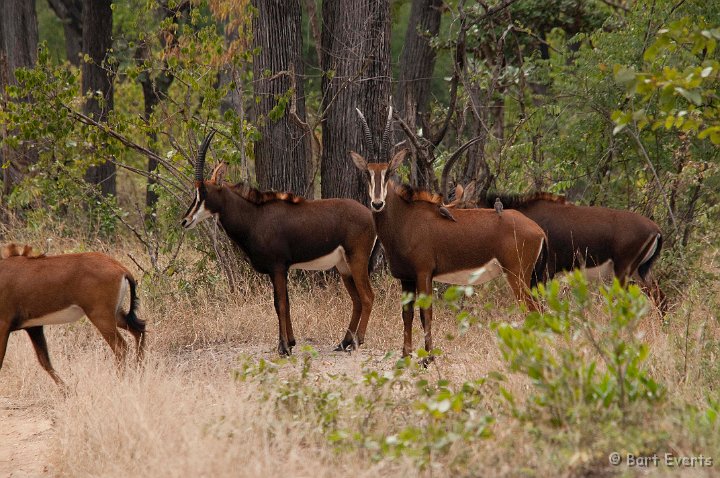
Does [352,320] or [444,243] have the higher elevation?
[444,243]

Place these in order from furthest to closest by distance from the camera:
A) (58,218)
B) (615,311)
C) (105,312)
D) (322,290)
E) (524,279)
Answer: (58,218) < (322,290) < (524,279) < (105,312) < (615,311)

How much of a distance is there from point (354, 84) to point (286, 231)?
2938 millimetres

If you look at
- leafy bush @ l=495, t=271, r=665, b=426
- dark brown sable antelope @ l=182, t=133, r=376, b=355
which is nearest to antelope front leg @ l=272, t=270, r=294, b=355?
dark brown sable antelope @ l=182, t=133, r=376, b=355

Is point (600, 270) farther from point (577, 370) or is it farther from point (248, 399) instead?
point (248, 399)

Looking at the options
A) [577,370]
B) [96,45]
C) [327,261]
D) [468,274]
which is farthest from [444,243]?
[96,45]

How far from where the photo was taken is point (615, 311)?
19.2 ft

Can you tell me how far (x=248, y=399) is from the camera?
6.99 meters

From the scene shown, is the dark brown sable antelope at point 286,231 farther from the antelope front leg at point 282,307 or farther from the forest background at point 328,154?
the forest background at point 328,154

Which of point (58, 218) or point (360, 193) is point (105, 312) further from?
point (58, 218)

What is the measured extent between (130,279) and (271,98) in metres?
4.16

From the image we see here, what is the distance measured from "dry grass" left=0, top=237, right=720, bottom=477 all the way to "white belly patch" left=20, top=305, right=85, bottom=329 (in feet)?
1.43

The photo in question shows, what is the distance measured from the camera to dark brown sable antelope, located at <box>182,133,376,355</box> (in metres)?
9.56

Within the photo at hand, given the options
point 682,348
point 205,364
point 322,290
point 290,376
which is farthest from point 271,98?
point 682,348

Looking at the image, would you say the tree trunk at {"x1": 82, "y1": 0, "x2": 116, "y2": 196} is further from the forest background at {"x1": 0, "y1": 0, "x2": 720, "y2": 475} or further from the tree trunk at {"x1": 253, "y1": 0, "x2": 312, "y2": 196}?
the tree trunk at {"x1": 253, "y1": 0, "x2": 312, "y2": 196}
